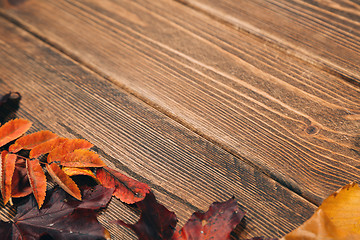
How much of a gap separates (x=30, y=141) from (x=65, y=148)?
0.33 ft

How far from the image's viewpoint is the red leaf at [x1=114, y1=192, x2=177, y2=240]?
0.63 meters

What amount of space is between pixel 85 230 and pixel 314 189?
56 centimetres

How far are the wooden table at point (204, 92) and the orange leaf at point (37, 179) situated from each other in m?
0.16

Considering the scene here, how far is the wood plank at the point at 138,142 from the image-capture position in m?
0.71

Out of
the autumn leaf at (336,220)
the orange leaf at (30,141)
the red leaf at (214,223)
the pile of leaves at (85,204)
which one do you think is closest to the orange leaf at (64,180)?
the pile of leaves at (85,204)

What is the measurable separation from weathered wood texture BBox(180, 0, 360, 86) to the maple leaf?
76 centimetres

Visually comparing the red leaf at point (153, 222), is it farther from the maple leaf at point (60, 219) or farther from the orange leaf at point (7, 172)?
the orange leaf at point (7, 172)

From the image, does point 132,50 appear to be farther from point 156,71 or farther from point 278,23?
point 278,23

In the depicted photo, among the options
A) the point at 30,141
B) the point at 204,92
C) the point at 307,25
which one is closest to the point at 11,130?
the point at 30,141

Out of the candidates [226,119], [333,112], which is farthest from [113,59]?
[333,112]

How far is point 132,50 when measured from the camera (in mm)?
1020

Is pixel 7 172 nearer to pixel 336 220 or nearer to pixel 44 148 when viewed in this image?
pixel 44 148

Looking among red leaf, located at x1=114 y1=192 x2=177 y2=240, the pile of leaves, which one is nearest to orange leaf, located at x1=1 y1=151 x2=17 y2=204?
the pile of leaves

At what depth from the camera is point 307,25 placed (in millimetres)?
1010
